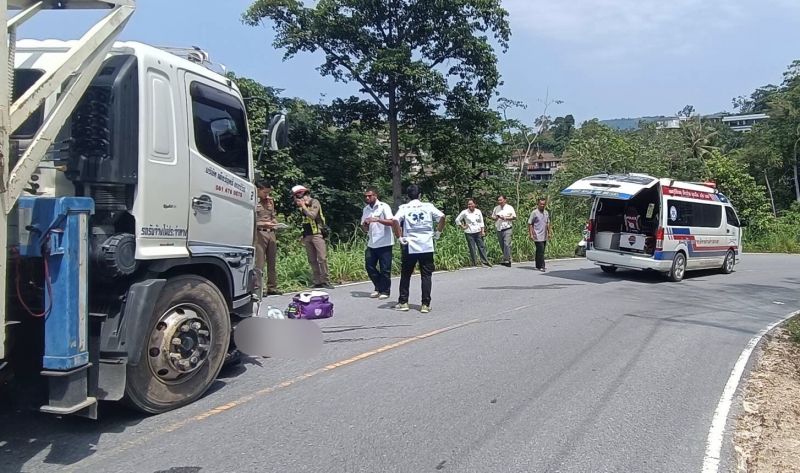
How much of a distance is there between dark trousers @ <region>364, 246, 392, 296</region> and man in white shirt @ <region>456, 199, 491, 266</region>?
5636mm

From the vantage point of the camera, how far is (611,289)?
1309 centimetres

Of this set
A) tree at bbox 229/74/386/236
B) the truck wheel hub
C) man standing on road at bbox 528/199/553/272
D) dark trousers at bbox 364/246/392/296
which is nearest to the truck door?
the truck wheel hub

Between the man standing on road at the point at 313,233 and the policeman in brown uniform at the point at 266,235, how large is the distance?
1.89ft

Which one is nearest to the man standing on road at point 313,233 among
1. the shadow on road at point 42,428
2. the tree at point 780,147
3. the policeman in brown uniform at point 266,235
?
the policeman in brown uniform at point 266,235

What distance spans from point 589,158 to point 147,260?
30.1 metres

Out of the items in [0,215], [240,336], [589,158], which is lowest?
[240,336]

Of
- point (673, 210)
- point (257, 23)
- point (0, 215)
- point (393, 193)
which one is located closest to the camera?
point (0, 215)

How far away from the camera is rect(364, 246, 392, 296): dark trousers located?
10.7 metres

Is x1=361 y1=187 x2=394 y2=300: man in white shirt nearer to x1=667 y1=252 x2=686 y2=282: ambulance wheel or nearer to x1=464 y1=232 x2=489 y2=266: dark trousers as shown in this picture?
x1=464 y1=232 x2=489 y2=266: dark trousers

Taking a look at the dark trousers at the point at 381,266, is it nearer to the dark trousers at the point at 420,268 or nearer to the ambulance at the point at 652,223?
the dark trousers at the point at 420,268

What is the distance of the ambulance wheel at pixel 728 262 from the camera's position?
17156 millimetres

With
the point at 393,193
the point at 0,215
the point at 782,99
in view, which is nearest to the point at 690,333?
the point at 0,215

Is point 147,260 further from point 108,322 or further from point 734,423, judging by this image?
point 734,423

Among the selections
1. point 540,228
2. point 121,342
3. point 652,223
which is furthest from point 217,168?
point 652,223
